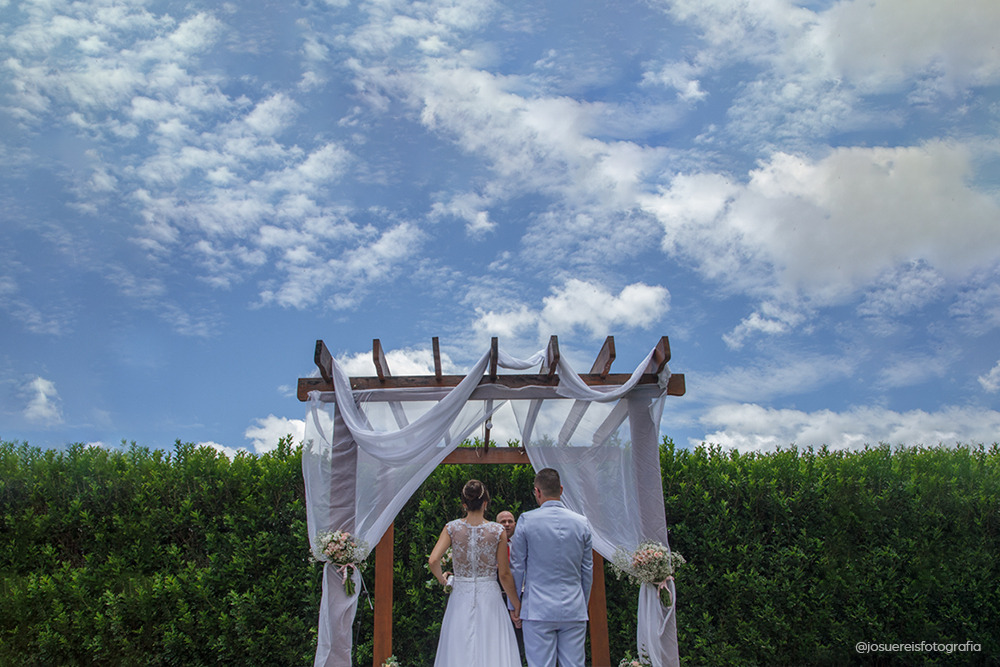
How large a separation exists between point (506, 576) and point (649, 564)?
3.62ft

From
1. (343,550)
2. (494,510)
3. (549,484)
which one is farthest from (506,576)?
(494,510)

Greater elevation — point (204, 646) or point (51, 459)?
point (51, 459)

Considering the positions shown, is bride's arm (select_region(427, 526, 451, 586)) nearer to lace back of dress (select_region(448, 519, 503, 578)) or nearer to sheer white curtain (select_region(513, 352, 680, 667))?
lace back of dress (select_region(448, 519, 503, 578))

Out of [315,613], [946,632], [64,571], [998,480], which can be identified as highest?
[998,480]

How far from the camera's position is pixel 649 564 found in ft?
14.9

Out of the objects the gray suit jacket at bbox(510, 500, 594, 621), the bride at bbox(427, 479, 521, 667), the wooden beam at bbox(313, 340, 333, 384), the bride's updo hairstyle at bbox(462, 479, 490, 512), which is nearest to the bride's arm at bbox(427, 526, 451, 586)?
the bride at bbox(427, 479, 521, 667)

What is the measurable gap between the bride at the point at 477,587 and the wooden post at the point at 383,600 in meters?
0.88

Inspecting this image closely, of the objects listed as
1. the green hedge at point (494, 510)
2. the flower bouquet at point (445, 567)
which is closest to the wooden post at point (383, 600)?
the flower bouquet at point (445, 567)

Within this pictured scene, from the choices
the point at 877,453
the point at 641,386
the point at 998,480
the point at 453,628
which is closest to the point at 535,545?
the point at 453,628

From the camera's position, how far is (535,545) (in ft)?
12.9

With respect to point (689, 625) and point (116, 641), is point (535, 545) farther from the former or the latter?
point (116, 641)

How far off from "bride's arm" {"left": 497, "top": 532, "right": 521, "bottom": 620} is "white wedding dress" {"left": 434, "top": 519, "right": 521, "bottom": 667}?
0.05 m

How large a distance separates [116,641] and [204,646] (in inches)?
34.1

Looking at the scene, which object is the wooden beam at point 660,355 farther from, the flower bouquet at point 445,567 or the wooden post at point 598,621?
the flower bouquet at point 445,567
